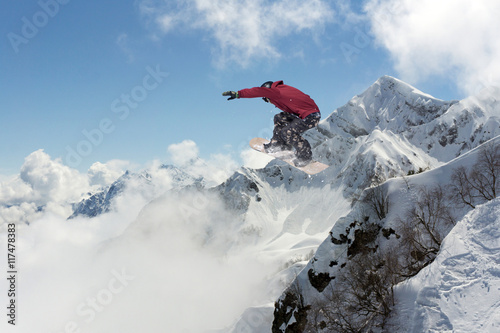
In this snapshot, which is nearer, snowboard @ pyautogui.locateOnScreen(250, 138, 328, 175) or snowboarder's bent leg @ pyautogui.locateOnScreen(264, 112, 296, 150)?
snowboarder's bent leg @ pyautogui.locateOnScreen(264, 112, 296, 150)

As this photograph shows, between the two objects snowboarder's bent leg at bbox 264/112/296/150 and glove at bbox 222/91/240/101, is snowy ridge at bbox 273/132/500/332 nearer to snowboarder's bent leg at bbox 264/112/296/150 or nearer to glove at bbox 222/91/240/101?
snowboarder's bent leg at bbox 264/112/296/150

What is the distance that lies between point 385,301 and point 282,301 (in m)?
19.3

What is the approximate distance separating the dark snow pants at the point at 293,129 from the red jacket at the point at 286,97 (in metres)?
0.33

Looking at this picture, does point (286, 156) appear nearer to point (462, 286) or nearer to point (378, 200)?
point (462, 286)

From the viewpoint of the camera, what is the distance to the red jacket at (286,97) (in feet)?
32.5

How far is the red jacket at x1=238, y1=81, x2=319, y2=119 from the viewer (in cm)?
991

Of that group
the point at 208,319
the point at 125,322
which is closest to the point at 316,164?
the point at 208,319

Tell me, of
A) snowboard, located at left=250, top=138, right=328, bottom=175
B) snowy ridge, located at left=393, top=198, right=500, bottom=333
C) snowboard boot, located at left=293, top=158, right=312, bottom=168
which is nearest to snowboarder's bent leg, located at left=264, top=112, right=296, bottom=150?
snowboard, located at left=250, top=138, right=328, bottom=175

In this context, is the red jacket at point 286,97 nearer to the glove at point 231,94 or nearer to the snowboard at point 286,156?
the glove at point 231,94

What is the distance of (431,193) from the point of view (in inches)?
1206

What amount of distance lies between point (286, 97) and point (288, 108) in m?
0.63

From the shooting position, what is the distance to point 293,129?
1228 centimetres

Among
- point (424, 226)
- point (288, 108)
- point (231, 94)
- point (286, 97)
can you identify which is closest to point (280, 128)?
point (288, 108)

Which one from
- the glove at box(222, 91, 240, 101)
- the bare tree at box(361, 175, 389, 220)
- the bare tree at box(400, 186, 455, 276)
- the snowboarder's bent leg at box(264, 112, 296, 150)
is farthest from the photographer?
the bare tree at box(361, 175, 389, 220)
